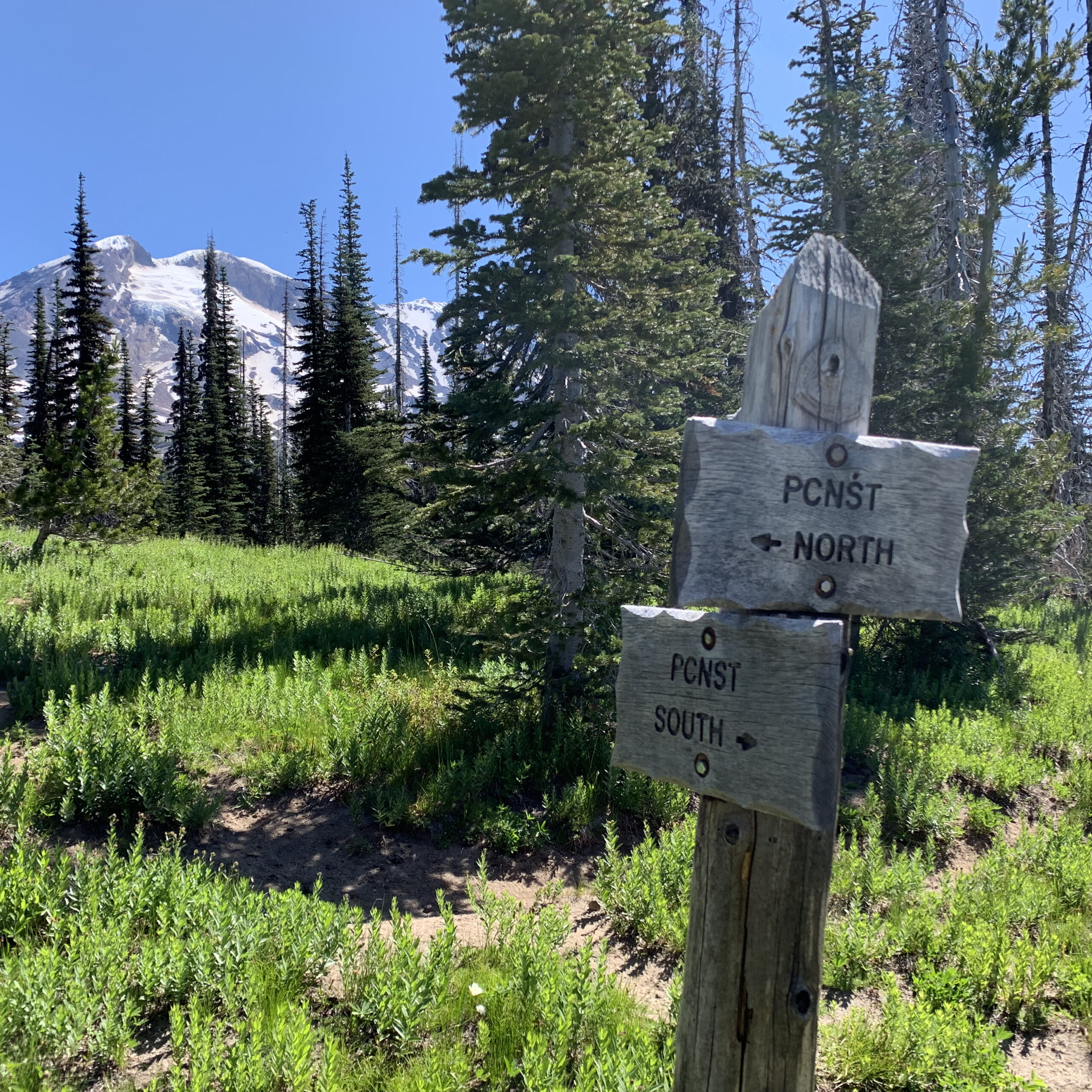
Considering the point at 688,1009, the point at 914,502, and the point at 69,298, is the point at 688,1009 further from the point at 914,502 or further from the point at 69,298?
the point at 69,298

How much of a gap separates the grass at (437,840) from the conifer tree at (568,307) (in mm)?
1069

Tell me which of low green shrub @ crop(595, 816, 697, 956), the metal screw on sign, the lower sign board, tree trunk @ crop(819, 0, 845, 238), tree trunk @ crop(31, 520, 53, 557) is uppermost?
tree trunk @ crop(819, 0, 845, 238)

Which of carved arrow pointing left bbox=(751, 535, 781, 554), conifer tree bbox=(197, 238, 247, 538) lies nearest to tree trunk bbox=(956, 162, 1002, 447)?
carved arrow pointing left bbox=(751, 535, 781, 554)

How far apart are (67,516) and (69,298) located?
20.9m

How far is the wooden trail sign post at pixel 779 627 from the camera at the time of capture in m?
1.90

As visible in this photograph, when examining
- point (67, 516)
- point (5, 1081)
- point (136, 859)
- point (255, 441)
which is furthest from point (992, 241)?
point (255, 441)

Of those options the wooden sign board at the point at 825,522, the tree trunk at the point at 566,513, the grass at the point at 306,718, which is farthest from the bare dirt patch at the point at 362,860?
the wooden sign board at the point at 825,522

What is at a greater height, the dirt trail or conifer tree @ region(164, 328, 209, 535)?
conifer tree @ region(164, 328, 209, 535)

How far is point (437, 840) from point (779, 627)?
15.0ft

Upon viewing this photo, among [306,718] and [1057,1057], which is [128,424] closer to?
[306,718]

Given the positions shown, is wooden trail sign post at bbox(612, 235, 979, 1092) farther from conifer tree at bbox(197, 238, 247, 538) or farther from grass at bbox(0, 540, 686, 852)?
conifer tree at bbox(197, 238, 247, 538)

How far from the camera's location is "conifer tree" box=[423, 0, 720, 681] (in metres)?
6.55

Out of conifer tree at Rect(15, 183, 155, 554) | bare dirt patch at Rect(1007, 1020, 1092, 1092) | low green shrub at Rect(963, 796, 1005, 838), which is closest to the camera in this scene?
bare dirt patch at Rect(1007, 1020, 1092, 1092)

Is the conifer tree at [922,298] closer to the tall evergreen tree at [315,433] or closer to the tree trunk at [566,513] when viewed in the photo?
the tree trunk at [566,513]
